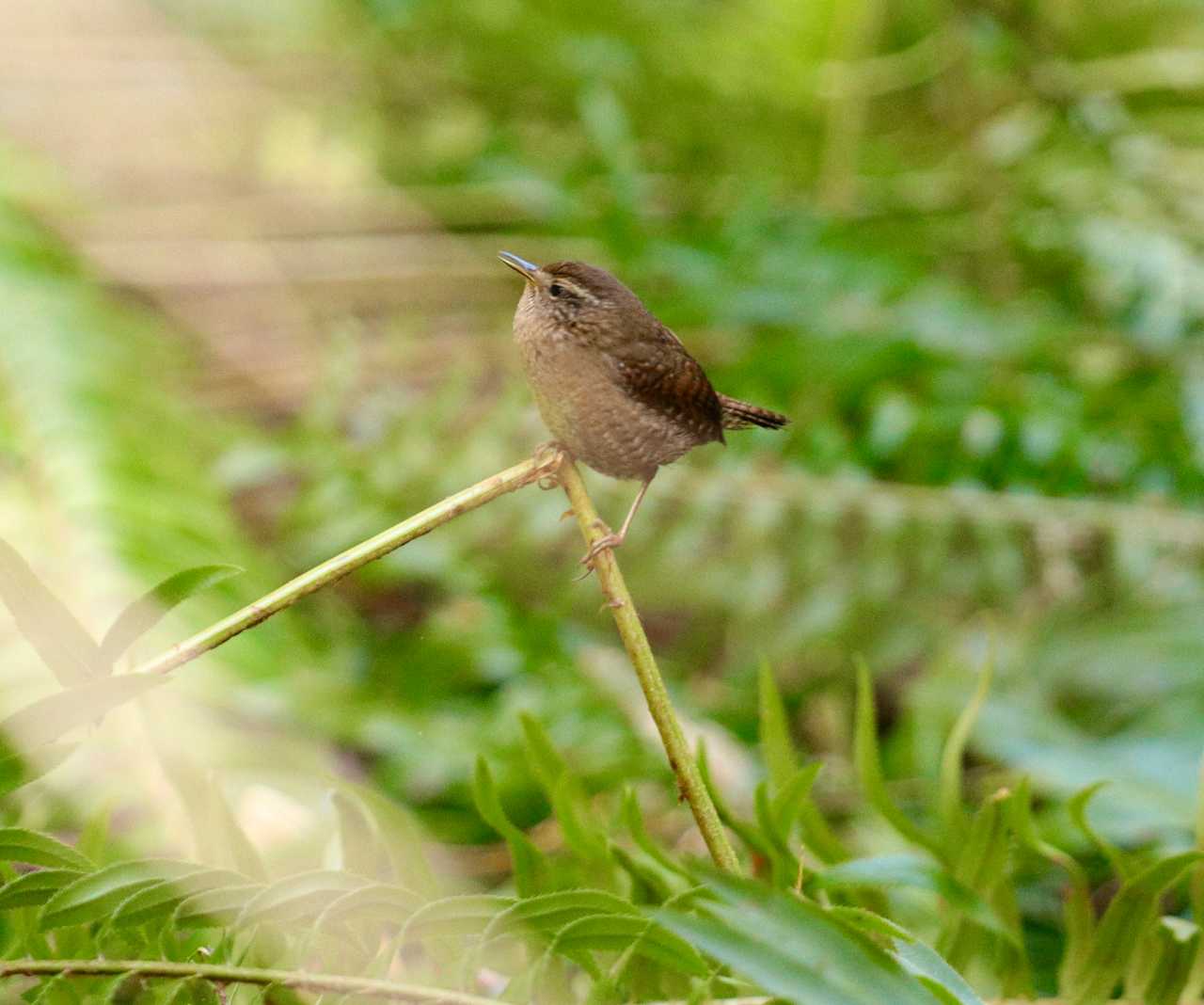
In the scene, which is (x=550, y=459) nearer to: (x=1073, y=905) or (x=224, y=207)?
(x=1073, y=905)

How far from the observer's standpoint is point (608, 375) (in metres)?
0.77

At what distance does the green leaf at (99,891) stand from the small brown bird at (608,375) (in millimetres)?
313

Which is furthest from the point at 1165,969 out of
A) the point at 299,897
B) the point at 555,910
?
the point at 299,897

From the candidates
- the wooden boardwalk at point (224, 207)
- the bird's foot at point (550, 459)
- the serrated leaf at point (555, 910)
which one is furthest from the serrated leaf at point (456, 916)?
the wooden boardwalk at point (224, 207)

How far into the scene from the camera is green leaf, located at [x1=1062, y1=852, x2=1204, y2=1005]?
32.4 inches

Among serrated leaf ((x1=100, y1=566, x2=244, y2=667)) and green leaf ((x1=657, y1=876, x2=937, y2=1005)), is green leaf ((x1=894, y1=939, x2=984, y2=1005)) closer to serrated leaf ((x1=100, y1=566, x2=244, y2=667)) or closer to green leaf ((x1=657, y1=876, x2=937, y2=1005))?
green leaf ((x1=657, y1=876, x2=937, y2=1005))

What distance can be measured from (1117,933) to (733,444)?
117 centimetres

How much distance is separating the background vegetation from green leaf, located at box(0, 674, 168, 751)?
0.36 m

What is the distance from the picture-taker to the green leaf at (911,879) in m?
0.77

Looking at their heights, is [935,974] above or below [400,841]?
below

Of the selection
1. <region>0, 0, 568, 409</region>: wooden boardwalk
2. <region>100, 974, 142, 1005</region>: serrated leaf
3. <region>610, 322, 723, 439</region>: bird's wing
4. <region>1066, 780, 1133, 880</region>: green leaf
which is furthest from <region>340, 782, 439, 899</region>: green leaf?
<region>0, 0, 568, 409</region>: wooden boardwalk

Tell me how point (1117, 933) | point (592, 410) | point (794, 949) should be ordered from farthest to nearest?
point (1117, 933) < point (592, 410) < point (794, 949)

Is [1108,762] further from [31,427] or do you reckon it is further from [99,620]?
[31,427]

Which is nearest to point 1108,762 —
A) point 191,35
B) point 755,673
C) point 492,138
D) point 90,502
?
point 755,673
